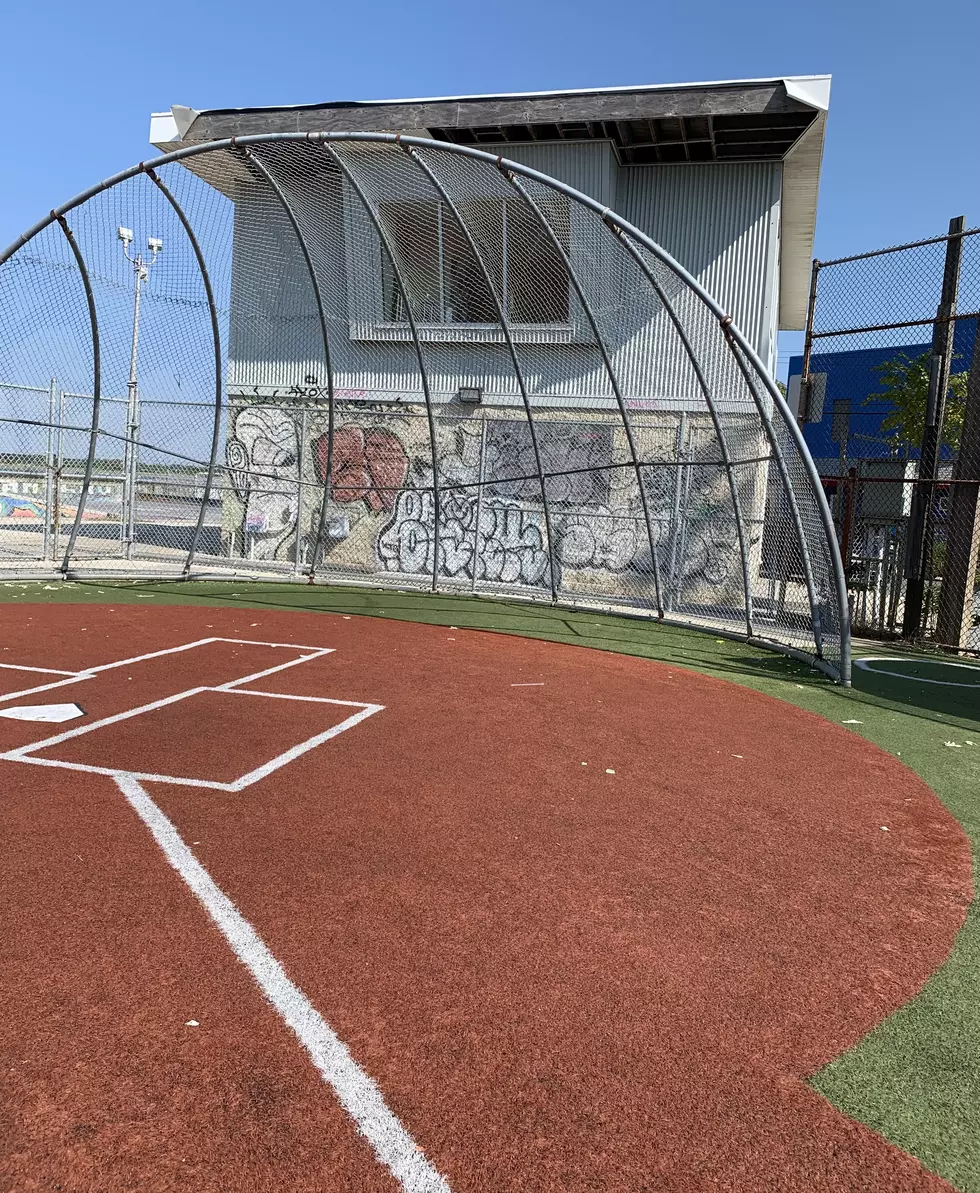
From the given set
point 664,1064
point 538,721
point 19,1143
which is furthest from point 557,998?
point 538,721

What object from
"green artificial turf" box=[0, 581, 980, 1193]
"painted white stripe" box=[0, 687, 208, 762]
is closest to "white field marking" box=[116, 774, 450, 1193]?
"green artificial turf" box=[0, 581, 980, 1193]

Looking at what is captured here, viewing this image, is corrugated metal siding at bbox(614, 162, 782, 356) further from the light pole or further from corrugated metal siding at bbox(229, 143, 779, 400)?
the light pole

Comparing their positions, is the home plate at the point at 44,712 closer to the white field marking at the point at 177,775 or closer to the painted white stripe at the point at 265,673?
the white field marking at the point at 177,775

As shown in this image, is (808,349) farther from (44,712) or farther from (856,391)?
(856,391)

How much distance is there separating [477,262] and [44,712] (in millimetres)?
8975

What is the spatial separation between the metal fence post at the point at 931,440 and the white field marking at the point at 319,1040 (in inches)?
432

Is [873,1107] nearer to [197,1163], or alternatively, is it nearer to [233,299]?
[197,1163]

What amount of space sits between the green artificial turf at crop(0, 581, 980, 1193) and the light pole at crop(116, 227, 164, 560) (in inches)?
99.5

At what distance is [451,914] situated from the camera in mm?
3482

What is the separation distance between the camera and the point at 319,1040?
2.62 meters

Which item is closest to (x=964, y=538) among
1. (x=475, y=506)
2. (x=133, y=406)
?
(x=475, y=506)

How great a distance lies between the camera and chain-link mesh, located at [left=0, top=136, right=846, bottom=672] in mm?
11812

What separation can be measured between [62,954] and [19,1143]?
3.05 feet

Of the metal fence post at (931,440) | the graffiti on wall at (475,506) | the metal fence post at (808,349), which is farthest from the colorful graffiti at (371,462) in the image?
the metal fence post at (931,440)
